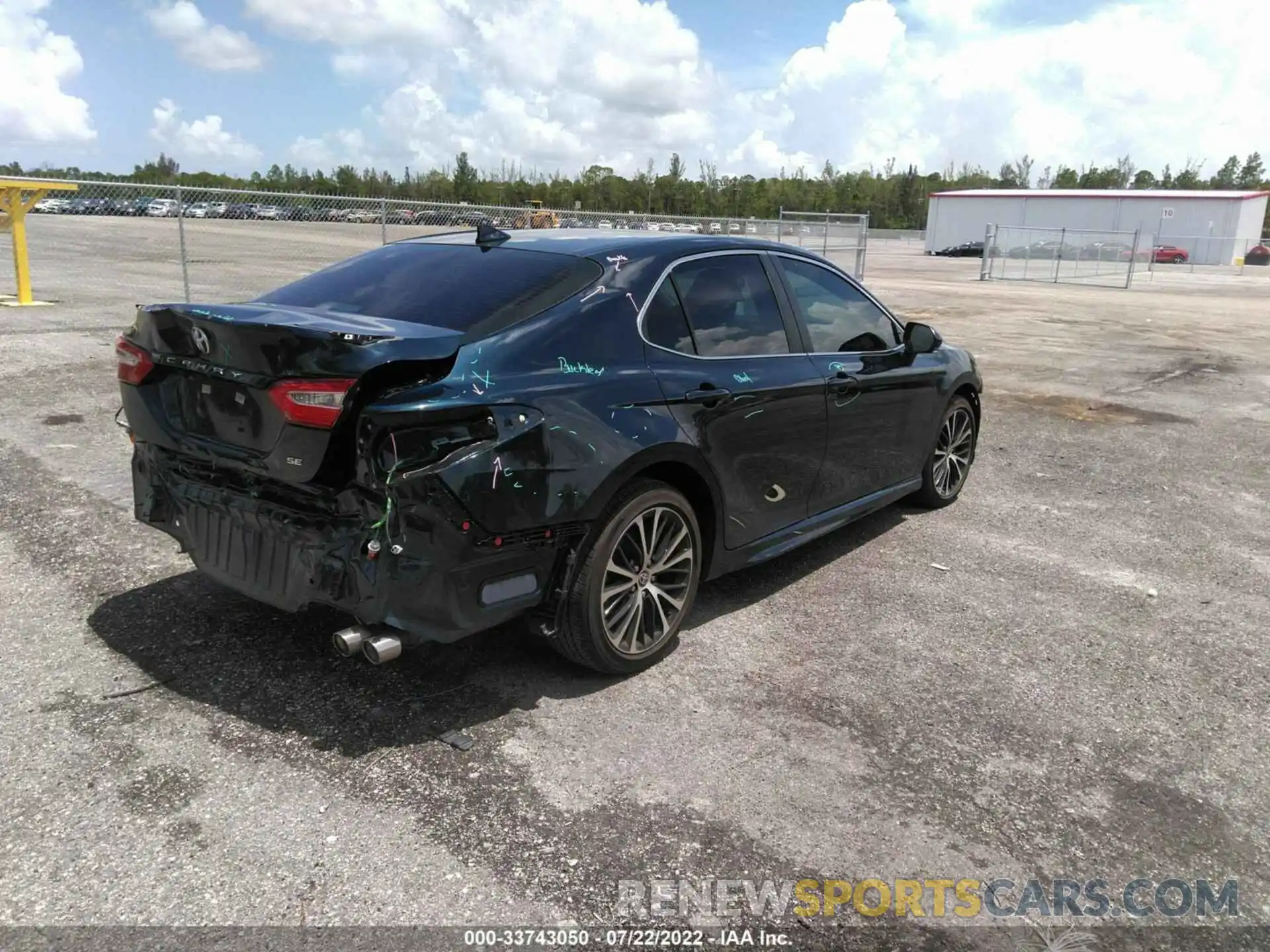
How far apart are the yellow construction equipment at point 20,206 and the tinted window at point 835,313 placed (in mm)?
11351

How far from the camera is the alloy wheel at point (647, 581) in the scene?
358 cm

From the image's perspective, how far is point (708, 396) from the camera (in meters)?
3.82

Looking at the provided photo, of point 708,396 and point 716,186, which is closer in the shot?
point 708,396

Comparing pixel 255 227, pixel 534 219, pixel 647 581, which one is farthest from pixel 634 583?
pixel 255 227

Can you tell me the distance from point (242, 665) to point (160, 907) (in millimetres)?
1354

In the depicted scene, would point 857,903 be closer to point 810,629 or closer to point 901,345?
point 810,629

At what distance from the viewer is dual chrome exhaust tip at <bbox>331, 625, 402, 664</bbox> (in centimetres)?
306

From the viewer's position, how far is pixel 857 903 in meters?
2.56

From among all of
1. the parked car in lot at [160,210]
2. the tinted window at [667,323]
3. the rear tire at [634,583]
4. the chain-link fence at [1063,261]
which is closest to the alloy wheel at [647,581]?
the rear tire at [634,583]

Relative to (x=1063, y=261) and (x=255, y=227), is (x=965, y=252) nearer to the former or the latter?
(x=1063, y=261)

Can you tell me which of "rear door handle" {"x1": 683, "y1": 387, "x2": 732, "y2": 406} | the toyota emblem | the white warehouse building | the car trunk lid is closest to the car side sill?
"rear door handle" {"x1": 683, "y1": 387, "x2": 732, "y2": 406}

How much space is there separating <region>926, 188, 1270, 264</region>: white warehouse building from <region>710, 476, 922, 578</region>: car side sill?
46910 millimetres

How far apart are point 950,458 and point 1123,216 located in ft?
198

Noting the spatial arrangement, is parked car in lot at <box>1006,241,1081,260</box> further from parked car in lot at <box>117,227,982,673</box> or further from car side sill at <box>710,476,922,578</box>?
parked car in lot at <box>117,227,982,673</box>
